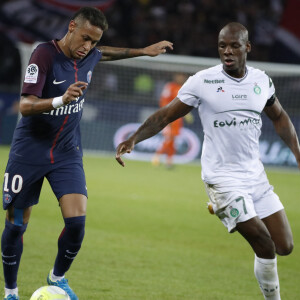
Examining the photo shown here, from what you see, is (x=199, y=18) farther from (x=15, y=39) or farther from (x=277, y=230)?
(x=277, y=230)

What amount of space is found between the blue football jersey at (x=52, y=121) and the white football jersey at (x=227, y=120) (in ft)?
2.82

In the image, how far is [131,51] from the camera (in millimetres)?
6188

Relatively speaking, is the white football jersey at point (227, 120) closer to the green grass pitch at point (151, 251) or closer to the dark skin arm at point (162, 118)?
the dark skin arm at point (162, 118)

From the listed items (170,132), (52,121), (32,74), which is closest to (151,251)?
(52,121)

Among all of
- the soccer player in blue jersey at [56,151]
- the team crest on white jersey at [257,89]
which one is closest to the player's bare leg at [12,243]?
the soccer player in blue jersey at [56,151]

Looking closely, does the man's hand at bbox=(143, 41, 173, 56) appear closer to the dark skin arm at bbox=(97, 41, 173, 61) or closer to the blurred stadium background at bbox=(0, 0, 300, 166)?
the dark skin arm at bbox=(97, 41, 173, 61)

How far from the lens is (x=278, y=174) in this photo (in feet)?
55.7

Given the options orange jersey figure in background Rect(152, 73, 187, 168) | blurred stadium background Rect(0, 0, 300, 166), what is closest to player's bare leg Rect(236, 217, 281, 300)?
blurred stadium background Rect(0, 0, 300, 166)

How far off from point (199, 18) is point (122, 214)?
14152 mm

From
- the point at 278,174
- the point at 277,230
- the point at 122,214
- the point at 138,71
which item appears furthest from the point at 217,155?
the point at 138,71

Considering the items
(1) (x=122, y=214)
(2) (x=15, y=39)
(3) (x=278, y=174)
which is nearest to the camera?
(1) (x=122, y=214)

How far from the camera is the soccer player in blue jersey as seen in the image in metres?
5.21

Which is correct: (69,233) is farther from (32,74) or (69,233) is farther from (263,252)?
(263,252)

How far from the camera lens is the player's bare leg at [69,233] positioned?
521cm
